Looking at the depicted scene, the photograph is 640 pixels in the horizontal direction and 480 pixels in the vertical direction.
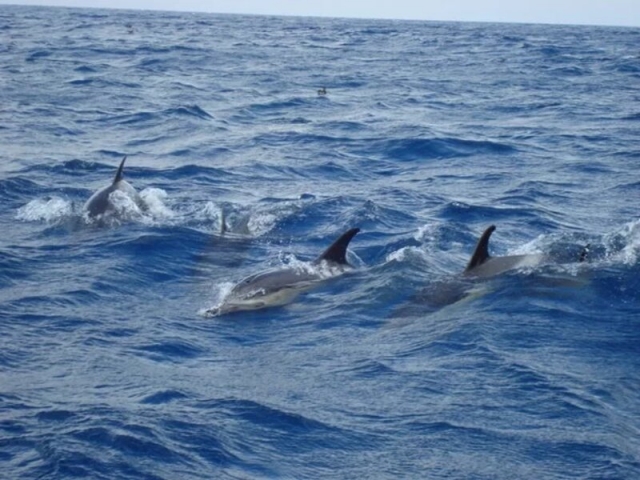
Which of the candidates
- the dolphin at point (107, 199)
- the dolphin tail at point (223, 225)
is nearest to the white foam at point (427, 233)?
the dolphin tail at point (223, 225)

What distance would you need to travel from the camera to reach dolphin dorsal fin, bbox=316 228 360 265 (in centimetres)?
1273

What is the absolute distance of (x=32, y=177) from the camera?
19.5 metres

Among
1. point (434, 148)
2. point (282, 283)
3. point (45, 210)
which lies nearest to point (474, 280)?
point (282, 283)

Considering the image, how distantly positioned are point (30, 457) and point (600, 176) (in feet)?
51.9

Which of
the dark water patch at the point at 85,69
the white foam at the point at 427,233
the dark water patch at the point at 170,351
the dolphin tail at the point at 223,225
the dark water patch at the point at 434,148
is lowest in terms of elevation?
the dark water patch at the point at 434,148

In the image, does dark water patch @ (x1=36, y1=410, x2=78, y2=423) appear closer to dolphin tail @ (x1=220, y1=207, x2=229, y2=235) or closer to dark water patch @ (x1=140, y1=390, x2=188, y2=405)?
dark water patch @ (x1=140, y1=390, x2=188, y2=405)

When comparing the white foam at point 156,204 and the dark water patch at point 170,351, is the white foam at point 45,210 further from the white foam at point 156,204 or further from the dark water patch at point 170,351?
the dark water patch at point 170,351

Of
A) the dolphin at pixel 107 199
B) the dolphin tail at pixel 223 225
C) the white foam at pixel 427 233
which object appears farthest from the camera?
the dolphin at pixel 107 199

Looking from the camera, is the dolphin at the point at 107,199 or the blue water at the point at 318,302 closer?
the blue water at the point at 318,302

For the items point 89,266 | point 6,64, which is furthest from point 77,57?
point 89,266

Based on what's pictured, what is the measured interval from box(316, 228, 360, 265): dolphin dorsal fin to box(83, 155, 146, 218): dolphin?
4.36m

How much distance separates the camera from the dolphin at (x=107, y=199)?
15.8 m

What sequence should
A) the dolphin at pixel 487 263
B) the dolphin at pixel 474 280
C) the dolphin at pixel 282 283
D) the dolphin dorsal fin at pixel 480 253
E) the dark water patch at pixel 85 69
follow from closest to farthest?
the dolphin at pixel 282 283
the dolphin at pixel 474 280
the dolphin dorsal fin at pixel 480 253
the dolphin at pixel 487 263
the dark water patch at pixel 85 69

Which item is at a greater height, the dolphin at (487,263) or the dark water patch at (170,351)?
the dolphin at (487,263)
